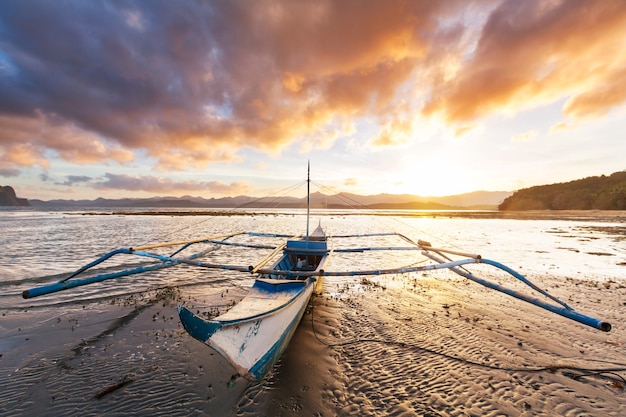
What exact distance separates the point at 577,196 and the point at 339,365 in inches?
5093

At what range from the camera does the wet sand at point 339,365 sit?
5148 millimetres

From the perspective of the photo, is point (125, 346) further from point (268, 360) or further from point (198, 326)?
point (268, 360)

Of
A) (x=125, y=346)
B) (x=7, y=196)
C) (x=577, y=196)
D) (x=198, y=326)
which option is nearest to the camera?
(x=198, y=326)

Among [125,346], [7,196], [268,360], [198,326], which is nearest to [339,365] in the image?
[268,360]

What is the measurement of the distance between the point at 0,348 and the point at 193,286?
21.4 feet

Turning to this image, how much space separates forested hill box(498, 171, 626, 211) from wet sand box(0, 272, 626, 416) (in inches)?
4345

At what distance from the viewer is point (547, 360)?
670 cm

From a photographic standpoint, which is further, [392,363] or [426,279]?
[426,279]

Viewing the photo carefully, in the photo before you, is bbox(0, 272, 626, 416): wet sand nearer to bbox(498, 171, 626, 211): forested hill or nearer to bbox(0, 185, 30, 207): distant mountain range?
bbox(498, 171, 626, 211): forested hill

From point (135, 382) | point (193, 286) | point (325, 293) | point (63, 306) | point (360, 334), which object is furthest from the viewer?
point (193, 286)

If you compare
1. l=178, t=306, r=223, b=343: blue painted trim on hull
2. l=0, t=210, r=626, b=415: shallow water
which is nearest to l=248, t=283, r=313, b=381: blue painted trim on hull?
l=0, t=210, r=626, b=415: shallow water

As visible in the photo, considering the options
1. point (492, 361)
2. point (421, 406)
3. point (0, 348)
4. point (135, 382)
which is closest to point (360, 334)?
point (421, 406)

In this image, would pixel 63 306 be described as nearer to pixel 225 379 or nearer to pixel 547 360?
pixel 225 379

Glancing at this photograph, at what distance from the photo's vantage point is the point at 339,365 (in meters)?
6.52
